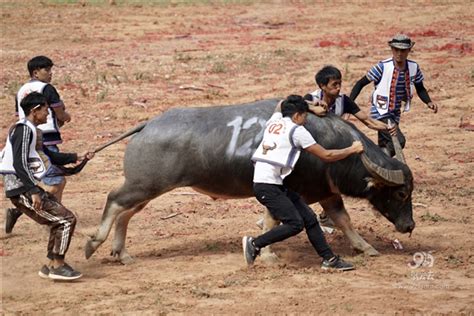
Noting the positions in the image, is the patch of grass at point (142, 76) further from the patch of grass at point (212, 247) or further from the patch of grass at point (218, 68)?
Result: the patch of grass at point (212, 247)

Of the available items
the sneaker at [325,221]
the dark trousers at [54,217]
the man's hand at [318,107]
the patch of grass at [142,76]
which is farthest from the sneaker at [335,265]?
the patch of grass at [142,76]

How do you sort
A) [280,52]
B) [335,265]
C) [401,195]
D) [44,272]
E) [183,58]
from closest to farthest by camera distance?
[44,272]
[335,265]
[401,195]
[183,58]
[280,52]

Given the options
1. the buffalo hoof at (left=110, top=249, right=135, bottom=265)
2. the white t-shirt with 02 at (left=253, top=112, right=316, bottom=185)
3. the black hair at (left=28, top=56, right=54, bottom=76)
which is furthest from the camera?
the black hair at (left=28, top=56, right=54, bottom=76)

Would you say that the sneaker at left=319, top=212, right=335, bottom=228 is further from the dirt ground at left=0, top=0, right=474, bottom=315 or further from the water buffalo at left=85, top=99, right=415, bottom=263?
the water buffalo at left=85, top=99, right=415, bottom=263

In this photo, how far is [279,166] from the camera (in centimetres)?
977

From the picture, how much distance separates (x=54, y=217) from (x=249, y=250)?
1889 millimetres

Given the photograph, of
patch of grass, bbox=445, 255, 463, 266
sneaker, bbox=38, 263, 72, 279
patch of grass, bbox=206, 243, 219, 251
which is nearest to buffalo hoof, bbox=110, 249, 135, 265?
sneaker, bbox=38, 263, 72, 279

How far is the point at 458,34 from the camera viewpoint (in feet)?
75.7

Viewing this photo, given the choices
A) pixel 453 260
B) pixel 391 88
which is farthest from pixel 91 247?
pixel 391 88

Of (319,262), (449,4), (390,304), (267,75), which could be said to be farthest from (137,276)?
(449,4)

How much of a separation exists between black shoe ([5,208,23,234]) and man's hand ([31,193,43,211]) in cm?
215

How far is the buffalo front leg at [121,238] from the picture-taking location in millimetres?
10523

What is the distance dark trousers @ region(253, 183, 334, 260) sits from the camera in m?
9.78

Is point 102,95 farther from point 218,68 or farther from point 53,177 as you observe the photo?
point 53,177
